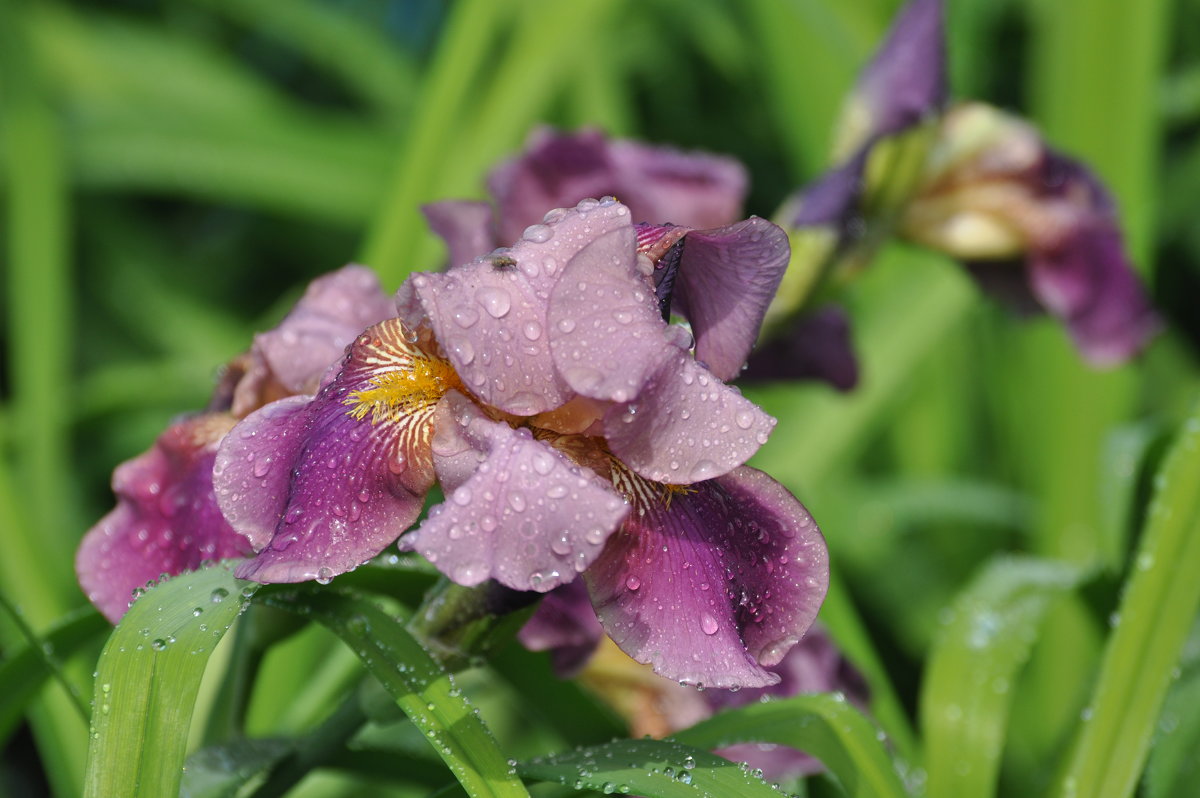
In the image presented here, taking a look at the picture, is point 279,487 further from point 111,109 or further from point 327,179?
point 111,109

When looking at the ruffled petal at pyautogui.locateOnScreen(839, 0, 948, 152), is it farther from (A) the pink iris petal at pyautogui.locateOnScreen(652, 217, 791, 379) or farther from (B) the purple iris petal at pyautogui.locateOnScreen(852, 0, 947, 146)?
(A) the pink iris petal at pyautogui.locateOnScreen(652, 217, 791, 379)

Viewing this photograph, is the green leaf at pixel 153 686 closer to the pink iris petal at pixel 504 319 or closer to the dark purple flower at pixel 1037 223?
the pink iris petal at pixel 504 319

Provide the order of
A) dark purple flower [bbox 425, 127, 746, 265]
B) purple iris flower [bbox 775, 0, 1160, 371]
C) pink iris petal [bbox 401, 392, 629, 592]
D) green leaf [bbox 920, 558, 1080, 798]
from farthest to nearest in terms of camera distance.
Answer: purple iris flower [bbox 775, 0, 1160, 371], dark purple flower [bbox 425, 127, 746, 265], green leaf [bbox 920, 558, 1080, 798], pink iris petal [bbox 401, 392, 629, 592]

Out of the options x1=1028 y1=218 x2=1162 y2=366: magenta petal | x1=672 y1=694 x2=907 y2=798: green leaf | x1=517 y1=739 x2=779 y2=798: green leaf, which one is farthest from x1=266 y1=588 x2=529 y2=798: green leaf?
x1=1028 y1=218 x2=1162 y2=366: magenta petal

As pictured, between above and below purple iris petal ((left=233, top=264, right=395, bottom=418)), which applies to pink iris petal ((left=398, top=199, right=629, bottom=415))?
above

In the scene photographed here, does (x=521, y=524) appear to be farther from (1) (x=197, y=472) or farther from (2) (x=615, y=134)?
(2) (x=615, y=134)
